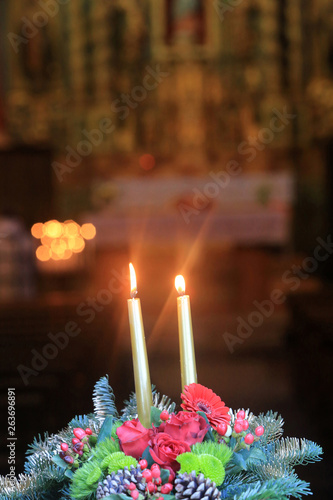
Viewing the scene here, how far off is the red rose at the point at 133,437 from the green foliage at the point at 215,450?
55mm

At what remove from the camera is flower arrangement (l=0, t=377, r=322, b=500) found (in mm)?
566

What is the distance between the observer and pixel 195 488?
0.55m

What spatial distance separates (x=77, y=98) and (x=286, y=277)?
3.73 m

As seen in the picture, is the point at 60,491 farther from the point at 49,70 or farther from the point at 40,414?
the point at 49,70

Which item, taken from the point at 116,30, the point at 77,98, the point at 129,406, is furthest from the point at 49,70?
the point at 129,406

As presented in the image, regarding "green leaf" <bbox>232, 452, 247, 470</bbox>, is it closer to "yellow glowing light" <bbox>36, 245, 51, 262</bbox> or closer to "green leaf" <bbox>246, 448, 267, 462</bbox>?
"green leaf" <bbox>246, 448, 267, 462</bbox>

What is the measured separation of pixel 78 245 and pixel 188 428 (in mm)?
7607

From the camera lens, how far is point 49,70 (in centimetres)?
858

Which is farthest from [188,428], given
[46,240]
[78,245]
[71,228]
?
[78,245]

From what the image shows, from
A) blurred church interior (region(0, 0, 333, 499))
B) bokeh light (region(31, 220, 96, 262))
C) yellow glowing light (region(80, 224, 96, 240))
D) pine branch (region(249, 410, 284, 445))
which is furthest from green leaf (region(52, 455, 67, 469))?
yellow glowing light (region(80, 224, 96, 240))

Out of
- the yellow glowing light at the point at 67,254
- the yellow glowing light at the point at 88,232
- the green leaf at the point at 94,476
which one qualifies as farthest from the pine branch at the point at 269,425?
the yellow glowing light at the point at 88,232

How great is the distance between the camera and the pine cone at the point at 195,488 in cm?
55

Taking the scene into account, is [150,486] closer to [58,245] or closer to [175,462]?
[175,462]

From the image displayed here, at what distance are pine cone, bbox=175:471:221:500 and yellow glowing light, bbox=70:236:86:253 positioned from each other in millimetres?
7468
